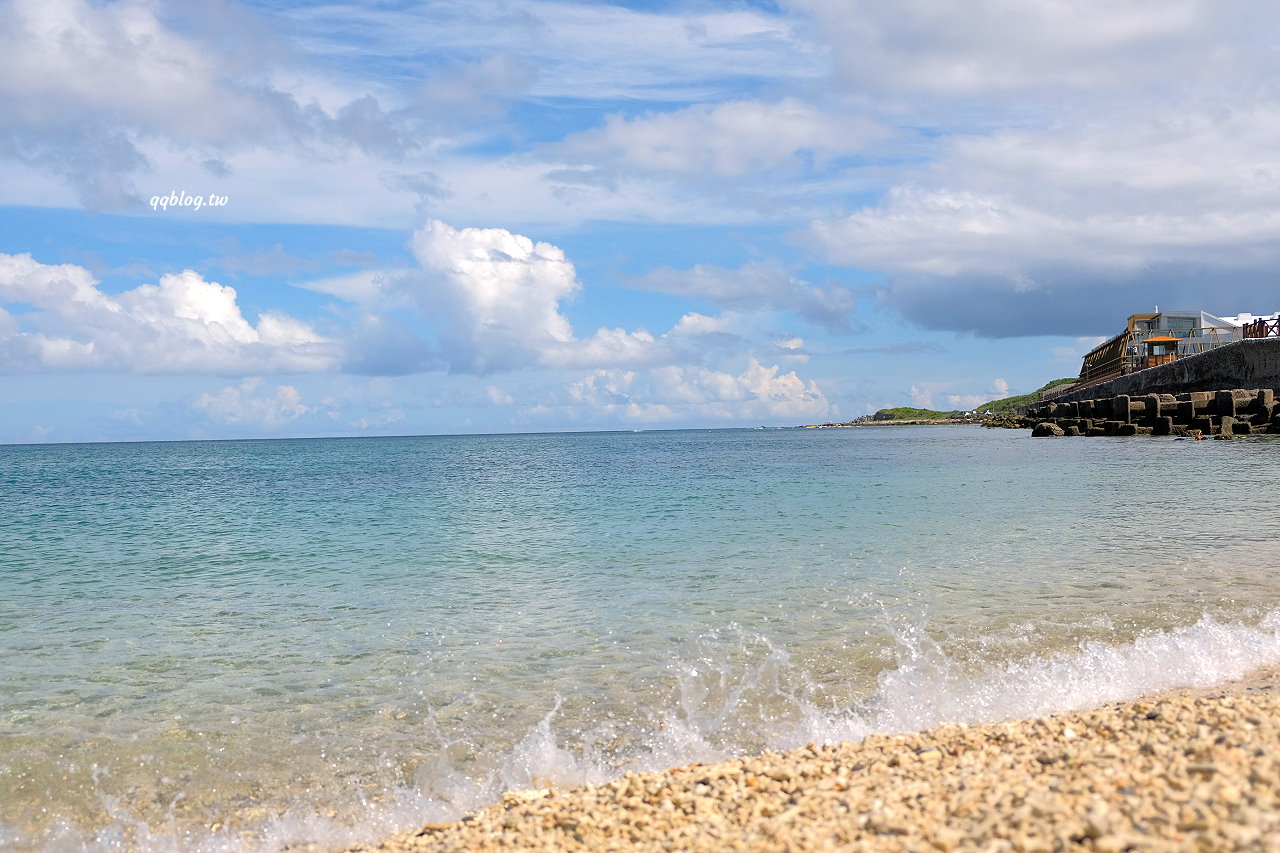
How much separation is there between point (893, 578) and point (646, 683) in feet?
19.5

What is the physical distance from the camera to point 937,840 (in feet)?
12.1

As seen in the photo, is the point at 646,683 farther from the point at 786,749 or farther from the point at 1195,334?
the point at 1195,334

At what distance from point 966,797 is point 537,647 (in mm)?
6090

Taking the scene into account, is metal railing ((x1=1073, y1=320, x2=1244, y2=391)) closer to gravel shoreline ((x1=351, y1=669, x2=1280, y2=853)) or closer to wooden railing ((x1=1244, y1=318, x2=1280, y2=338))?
wooden railing ((x1=1244, y1=318, x2=1280, y2=338))

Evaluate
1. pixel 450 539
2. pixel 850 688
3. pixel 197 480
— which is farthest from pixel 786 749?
pixel 197 480

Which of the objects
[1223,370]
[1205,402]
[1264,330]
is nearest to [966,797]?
[1205,402]

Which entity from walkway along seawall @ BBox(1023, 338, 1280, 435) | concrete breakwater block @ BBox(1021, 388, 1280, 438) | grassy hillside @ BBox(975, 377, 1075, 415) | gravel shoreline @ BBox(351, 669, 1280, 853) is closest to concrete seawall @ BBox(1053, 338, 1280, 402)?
walkway along seawall @ BBox(1023, 338, 1280, 435)

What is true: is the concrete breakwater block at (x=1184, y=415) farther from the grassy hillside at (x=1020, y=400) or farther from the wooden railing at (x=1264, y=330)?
the grassy hillside at (x=1020, y=400)

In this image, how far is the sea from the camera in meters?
6.40

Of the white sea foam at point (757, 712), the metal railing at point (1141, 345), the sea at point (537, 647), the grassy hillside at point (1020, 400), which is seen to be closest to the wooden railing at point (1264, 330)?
the metal railing at point (1141, 345)

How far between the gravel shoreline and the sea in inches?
52.1

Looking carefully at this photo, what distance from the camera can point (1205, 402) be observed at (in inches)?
2035

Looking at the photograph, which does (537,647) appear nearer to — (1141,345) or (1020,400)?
(1141,345)

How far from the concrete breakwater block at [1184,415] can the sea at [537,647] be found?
31.8 m
